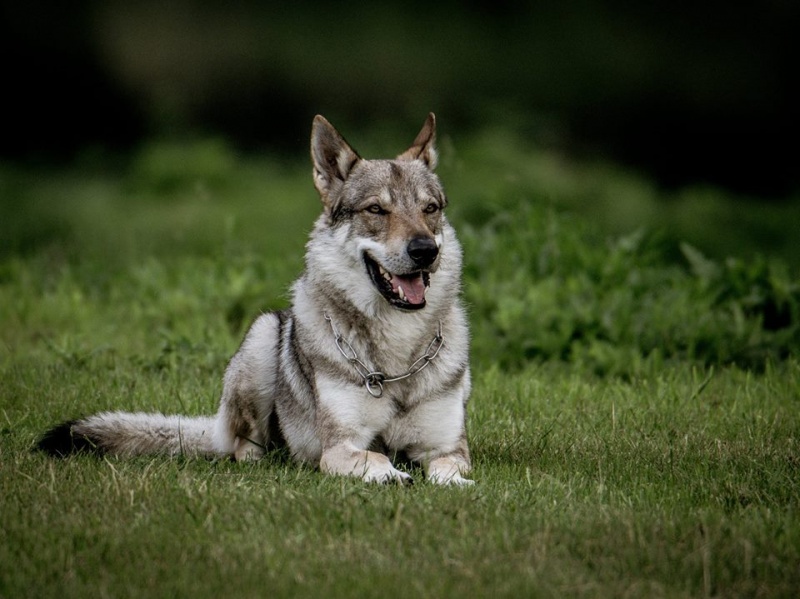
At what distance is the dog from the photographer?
495 cm

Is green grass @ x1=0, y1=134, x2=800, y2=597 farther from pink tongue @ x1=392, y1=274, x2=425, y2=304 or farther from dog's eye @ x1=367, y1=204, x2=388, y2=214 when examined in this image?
dog's eye @ x1=367, y1=204, x2=388, y2=214

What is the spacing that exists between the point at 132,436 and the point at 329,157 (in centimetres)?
174

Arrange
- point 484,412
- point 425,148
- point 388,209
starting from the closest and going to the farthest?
1. point 388,209
2. point 425,148
3. point 484,412

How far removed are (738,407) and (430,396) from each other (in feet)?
7.55

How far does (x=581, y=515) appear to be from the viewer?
4098 millimetres

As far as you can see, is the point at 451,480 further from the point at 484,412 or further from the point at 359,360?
the point at 484,412

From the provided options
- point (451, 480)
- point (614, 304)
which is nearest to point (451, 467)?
point (451, 480)

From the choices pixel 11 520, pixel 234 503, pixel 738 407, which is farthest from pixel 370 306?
pixel 738 407

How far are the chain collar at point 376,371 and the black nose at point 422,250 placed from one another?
468 millimetres

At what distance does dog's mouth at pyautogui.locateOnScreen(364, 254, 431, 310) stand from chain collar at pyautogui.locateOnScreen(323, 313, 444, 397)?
273 millimetres

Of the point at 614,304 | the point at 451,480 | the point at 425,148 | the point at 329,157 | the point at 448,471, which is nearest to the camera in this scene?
the point at 451,480

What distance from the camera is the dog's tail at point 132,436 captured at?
5.02 m

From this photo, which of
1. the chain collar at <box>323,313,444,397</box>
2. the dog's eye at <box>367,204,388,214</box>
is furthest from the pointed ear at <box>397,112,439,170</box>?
the chain collar at <box>323,313,444,397</box>

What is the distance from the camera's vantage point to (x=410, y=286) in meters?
5.02
